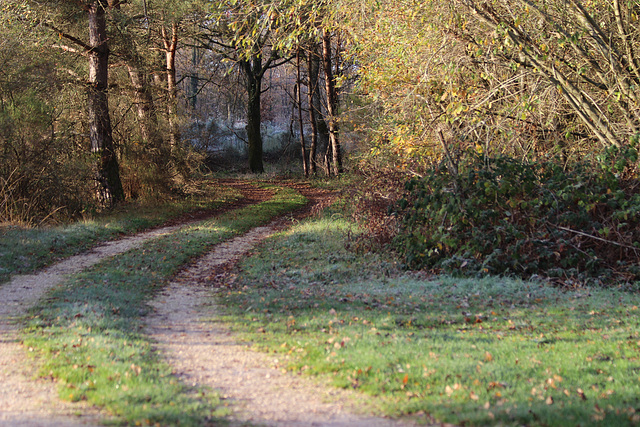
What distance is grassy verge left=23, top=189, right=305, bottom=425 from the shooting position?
13.9 feet

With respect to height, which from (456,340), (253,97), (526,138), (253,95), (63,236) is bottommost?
(456,340)

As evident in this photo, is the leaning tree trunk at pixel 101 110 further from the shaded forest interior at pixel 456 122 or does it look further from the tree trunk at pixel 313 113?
the tree trunk at pixel 313 113

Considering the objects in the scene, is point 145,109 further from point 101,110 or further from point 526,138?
point 526,138

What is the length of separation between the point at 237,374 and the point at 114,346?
1.40 m

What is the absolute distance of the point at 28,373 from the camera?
493 centimetres

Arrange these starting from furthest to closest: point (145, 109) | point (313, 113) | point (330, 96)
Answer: point (313, 113) < point (330, 96) < point (145, 109)

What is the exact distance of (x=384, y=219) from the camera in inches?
474

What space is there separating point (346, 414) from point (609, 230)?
6.81 metres

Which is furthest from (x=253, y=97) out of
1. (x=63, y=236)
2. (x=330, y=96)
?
(x=63, y=236)

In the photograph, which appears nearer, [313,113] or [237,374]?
[237,374]

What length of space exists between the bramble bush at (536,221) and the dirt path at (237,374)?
4.46 metres

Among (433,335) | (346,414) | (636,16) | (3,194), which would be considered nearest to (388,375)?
(346,414)

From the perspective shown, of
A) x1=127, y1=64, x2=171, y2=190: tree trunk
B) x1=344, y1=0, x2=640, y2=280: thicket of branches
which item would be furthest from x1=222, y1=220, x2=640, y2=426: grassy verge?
x1=127, y1=64, x2=171, y2=190: tree trunk

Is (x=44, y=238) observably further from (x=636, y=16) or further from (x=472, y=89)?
(x=636, y=16)
